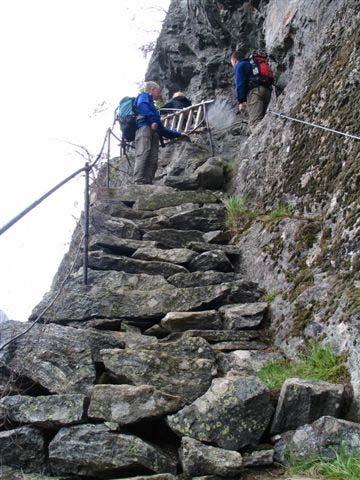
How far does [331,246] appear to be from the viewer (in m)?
4.84

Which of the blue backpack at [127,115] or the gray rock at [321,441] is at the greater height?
the blue backpack at [127,115]

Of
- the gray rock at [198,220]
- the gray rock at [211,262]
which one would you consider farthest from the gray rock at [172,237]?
the gray rock at [211,262]

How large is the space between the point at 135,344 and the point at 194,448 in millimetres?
1641

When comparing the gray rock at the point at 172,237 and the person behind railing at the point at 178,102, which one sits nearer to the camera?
the gray rock at the point at 172,237

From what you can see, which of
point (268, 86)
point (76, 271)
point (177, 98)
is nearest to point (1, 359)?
point (76, 271)

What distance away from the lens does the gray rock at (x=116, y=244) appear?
6.64 metres

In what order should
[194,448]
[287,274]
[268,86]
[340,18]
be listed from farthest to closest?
[268,86] < [340,18] < [287,274] < [194,448]

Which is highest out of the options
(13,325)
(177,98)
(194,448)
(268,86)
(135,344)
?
(177,98)

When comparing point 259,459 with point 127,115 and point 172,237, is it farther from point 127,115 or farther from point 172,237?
point 127,115

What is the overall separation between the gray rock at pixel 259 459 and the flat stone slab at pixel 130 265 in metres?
3.15

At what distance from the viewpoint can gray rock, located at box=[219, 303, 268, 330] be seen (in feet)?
16.7

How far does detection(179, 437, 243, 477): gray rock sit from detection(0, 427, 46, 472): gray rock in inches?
35.7

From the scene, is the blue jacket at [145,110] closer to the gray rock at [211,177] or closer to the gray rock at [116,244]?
the gray rock at [211,177]

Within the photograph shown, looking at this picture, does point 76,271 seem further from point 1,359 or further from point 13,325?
point 1,359
